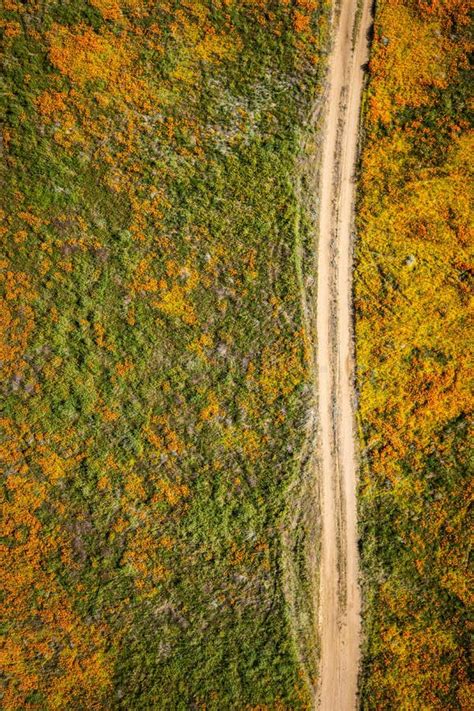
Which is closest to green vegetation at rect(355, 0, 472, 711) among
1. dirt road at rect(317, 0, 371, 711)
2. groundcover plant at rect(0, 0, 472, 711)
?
groundcover plant at rect(0, 0, 472, 711)

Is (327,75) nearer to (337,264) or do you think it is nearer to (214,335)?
(337,264)

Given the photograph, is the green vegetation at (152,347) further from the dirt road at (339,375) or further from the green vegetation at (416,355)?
the green vegetation at (416,355)

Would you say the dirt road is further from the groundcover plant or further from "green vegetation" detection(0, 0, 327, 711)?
"green vegetation" detection(0, 0, 327, 711)

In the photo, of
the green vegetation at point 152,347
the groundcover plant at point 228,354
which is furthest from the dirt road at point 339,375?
the green vegetation at point 152,347

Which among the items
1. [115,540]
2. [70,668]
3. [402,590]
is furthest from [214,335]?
[70,668]

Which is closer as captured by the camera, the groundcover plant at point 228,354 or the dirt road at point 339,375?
the groundcover plant at point 228,354

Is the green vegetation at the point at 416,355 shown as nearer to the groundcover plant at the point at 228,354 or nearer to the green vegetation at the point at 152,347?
the groundcover plant at the point at 228,354
